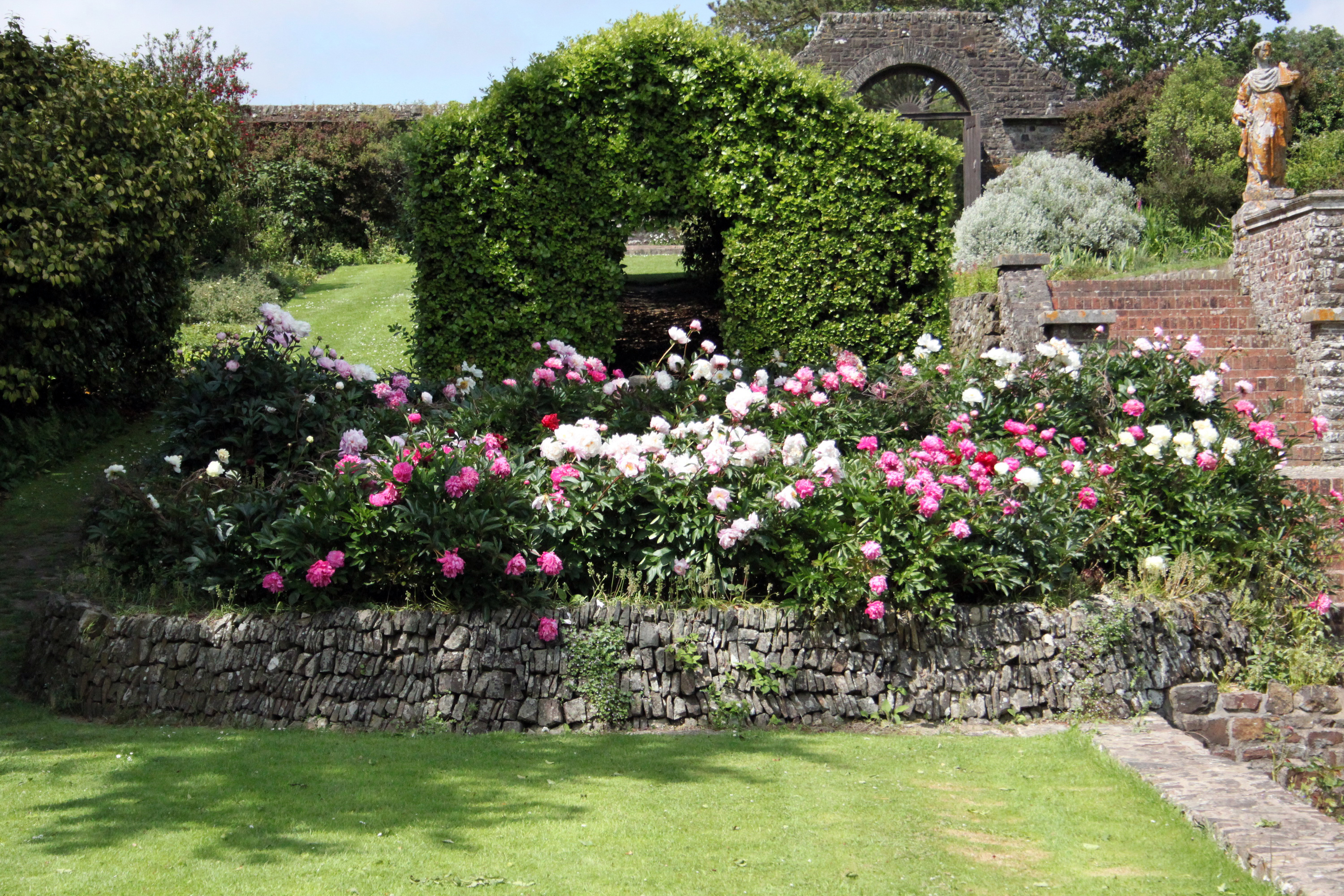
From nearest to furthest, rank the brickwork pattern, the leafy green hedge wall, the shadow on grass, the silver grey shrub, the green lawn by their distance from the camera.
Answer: the shadow on grass → the leafy green hedge wall → the green lawn → the silver grey shrub → the brickwork pattern

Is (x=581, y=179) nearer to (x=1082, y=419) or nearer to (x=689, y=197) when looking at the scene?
(x=689, y=197)

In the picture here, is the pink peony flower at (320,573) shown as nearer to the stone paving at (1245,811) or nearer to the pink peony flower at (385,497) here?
the pink peony flower at (385,497)

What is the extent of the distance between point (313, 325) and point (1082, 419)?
11.3 m

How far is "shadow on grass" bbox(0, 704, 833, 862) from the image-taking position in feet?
13.7

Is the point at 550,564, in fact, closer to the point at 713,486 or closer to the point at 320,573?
the point at 713,486

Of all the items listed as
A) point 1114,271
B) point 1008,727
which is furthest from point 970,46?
point 1008,727

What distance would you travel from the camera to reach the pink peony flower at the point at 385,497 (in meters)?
5.99

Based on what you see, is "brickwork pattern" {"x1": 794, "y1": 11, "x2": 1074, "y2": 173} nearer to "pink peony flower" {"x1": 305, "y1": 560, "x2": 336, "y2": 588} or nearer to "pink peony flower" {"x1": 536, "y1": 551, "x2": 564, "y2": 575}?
"pink peony flower" {"x1": 536, "y1": 551, "x2": 564, "y2": 575}

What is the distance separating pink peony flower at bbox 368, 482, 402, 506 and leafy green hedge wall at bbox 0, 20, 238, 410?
15.1 feet

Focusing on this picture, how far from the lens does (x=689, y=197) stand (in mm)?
10180

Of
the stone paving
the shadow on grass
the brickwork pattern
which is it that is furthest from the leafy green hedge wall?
the brickwork pattern

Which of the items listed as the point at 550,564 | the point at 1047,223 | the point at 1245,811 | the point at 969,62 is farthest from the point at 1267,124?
the point at 550,564

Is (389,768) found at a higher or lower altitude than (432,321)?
lower

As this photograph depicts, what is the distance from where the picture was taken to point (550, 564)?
6082 millimetres
